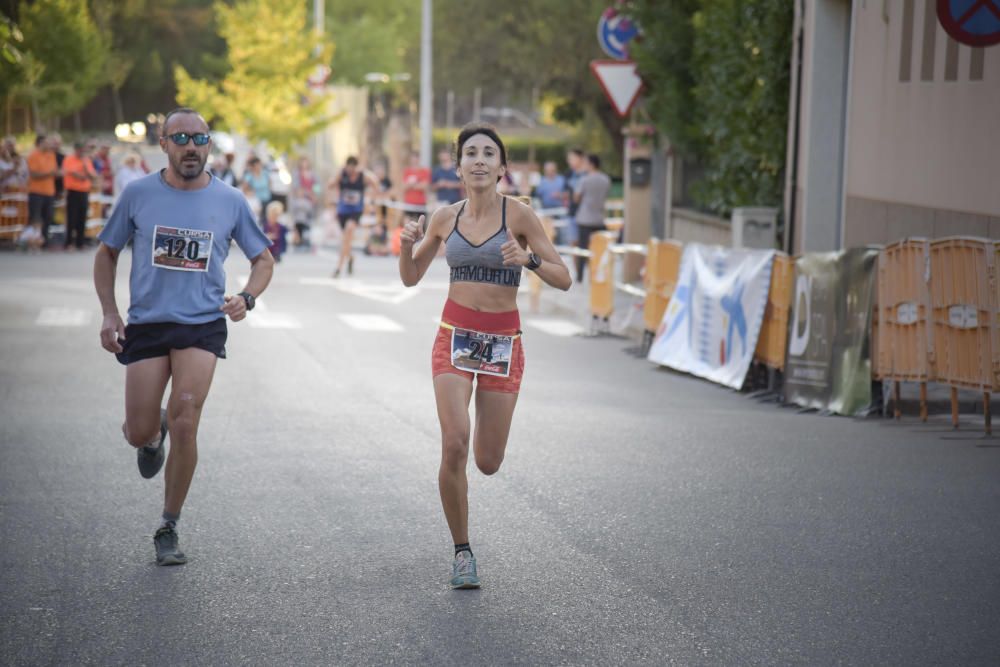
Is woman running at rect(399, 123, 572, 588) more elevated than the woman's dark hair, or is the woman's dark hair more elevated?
the woman's dark hair

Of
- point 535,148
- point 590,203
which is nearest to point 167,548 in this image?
point 590,203

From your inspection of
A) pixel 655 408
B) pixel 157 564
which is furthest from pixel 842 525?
pixel 655 408

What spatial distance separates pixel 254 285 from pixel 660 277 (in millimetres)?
9690

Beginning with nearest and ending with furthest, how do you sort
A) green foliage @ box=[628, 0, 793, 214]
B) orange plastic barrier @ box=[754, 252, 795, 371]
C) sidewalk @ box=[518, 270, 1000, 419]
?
sidewalk @ box=[518, 270, 1000, 419], orange plastic barrier @ box=[754, 252, 795, 371], green foliage @ box=[628, 0, 793, 214]

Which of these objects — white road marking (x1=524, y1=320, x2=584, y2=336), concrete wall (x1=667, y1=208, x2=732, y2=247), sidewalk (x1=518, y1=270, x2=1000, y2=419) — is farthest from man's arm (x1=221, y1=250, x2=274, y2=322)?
concrete wall (x1=667, y1=208, x2=732, y2=247)

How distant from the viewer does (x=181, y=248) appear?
22.9 feet

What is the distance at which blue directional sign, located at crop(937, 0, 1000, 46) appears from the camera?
1006cm

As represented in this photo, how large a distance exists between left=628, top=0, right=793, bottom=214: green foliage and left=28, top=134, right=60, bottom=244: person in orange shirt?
11201 mm

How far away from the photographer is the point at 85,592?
634 centimetres

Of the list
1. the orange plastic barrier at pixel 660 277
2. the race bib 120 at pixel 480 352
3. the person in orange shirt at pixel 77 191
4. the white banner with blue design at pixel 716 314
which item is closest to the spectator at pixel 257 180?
the person in orange shirt at pixel 77 191

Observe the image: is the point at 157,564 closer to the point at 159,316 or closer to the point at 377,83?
the point at 159,316

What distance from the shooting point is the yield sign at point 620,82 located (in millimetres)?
23016

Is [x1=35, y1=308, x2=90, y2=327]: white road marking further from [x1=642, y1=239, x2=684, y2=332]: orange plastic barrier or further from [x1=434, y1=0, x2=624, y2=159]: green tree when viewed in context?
[x1=434, y1=0, x2=624, y2=159]: green tree

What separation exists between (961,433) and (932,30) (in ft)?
14.9
